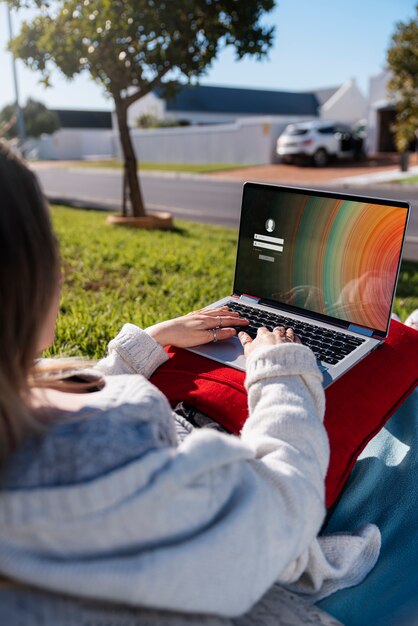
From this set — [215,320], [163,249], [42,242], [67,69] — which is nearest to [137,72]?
[67,69]

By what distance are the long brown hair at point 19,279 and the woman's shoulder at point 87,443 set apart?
43 millimetres

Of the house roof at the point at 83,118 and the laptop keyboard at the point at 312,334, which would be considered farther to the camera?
the house roof at the point at 83,118

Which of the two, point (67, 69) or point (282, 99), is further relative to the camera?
point (282, 99)

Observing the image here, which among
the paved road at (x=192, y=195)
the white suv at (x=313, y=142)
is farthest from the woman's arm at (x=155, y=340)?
the white suv at (x=313, y=142)

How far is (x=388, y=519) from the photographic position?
192 centimetres

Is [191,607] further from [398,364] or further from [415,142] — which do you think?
[415,142]

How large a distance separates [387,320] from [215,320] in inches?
25.8

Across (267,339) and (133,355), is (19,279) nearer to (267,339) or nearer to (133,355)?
(267,339)

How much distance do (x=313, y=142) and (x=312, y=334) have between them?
23.5 m

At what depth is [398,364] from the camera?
219cm

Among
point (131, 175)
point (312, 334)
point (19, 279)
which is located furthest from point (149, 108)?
point (19, 279)

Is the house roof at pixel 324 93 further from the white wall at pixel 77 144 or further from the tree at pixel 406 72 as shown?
the tree at pixel 406 72

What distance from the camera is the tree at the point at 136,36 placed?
26.3 ft

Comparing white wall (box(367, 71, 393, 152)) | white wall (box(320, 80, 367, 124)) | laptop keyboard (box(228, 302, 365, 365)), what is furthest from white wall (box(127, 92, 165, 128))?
laptop keyboard (box(228, 302, 365, 365))
